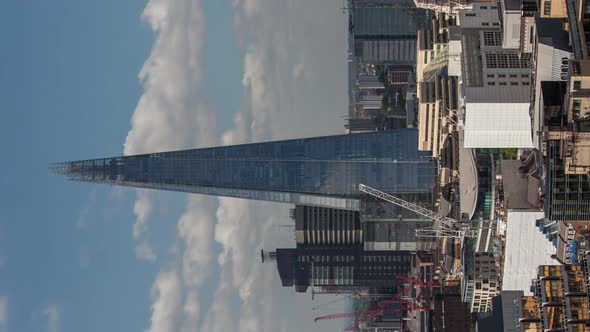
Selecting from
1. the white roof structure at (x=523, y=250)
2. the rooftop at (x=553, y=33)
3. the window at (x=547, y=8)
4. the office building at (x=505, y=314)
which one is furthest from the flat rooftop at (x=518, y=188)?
the rooftop at (x=553, y=33)

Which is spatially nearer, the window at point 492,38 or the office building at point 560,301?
the office building at point 560,301

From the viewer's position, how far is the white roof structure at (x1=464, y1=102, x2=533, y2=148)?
172m

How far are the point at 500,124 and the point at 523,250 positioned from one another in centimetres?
2175

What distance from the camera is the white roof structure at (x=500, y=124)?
172250 millimetres

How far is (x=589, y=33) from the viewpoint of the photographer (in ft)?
402

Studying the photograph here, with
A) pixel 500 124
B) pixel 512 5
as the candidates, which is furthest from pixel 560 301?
pixel 512 5

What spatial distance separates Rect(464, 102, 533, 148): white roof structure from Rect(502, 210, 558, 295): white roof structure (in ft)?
46.6

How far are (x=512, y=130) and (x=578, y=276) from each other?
166ft

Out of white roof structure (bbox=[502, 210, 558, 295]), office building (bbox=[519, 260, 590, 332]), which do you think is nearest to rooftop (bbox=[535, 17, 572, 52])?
office building (bbox=[519, 260, 590, 332])

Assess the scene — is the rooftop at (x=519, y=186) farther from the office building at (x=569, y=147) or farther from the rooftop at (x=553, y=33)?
the rooftop at (x=553, y=33)

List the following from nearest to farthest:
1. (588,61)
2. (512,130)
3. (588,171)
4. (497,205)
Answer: (588,61), (588,171), (512,130), (497,205)

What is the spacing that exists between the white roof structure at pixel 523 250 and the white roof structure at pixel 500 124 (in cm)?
1421

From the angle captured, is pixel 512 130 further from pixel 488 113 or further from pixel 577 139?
pixel 577 139

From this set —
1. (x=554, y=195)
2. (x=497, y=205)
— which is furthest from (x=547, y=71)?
(x=497, y=205)
